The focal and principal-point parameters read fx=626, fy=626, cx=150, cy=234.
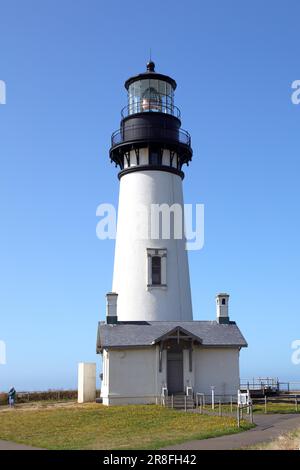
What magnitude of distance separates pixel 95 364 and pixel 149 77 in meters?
16.4

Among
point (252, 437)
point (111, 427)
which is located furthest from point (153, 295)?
point (252, 437)

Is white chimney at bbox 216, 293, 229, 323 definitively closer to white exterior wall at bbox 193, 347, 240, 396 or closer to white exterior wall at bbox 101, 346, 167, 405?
white exterior wall at bbox 193, 347, 240, 396

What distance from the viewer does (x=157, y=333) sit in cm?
3025

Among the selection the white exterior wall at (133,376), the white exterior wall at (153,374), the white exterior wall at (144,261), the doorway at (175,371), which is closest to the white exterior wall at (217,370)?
the white exterior wall at (153,374)

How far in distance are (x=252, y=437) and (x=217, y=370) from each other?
13.4 meters

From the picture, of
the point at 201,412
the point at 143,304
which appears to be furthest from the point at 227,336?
the point at 201,412

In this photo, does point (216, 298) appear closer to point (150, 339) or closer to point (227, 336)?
point (227, 336)

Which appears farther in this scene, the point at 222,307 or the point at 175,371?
the point at 222,307

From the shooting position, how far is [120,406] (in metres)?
28.1

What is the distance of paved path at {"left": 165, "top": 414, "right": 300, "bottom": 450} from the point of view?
15.1 metres

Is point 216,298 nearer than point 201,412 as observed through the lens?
No

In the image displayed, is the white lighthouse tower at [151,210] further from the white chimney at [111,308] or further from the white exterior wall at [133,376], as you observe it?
the white exterior wall at [133,376]

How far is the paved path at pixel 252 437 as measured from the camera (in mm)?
15087

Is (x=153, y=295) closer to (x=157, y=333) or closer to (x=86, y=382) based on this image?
(x=157, y=333)
